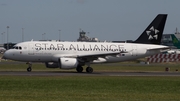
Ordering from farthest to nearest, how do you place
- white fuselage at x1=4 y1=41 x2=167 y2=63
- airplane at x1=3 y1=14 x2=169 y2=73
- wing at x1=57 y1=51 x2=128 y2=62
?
white fuselage at x1=4 y1=41 x2=167 y2=63 < airplane at x1=3 y1=14 x2=169 y2=73 < wing at x1=57 y1=51 x2=128 y2=62

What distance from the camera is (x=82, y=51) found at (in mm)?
49000

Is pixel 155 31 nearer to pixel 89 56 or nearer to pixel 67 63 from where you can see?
pixel 89 56

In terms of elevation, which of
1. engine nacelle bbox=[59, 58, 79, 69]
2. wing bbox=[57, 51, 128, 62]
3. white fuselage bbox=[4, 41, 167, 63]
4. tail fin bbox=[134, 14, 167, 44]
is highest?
tail fin bbox=[134, 14, 167, 44]

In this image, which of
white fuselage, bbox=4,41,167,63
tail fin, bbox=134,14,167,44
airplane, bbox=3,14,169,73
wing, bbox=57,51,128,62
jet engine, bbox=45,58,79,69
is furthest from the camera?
tail fin, bbox=134,14,167,44

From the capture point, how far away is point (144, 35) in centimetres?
5241

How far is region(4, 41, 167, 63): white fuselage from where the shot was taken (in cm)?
4738

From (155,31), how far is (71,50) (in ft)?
35.0

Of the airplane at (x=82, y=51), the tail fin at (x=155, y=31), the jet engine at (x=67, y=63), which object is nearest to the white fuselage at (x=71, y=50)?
the airplane at (x=82, y=51)

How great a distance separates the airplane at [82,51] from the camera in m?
47.2

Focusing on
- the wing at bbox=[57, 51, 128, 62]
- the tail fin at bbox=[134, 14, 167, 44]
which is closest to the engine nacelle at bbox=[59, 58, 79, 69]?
the wing at bbox=[57, 51, 128, 62]

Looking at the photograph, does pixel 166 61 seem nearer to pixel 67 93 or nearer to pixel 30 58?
pixel 30 58

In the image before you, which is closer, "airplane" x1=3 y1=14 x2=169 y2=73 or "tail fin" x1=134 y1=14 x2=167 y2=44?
"airplane" x1=3 y1=14 x2=169 y2=73

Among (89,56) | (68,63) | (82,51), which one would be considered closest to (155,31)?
(82,51)

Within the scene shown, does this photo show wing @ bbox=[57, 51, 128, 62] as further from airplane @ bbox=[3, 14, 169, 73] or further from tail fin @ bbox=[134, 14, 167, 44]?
tail fin @ bbox=[134, 14, 167, 44]
